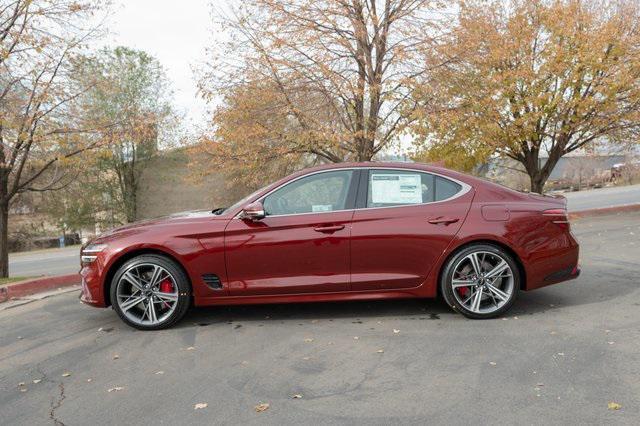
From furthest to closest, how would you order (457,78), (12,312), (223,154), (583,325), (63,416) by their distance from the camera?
(223,154) < (457,78) < (12,312) < (583,325) < (63,416)

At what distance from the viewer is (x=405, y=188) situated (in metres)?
5.20

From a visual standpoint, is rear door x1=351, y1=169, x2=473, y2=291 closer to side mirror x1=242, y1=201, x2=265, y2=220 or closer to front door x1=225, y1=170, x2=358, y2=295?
front door x1=225, y1=170, x2=358, y2=295

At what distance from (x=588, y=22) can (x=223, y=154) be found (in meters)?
10.3

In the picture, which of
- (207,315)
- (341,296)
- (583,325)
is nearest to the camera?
(583,325)

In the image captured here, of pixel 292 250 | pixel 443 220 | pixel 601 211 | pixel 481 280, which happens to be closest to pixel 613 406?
pixel 481 280

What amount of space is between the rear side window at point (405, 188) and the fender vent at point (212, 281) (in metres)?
1.60

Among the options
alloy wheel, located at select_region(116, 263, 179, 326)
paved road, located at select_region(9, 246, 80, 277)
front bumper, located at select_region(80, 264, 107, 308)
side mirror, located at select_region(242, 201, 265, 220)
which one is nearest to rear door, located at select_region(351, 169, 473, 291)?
side mirror, located at select_region(242, 201, 265, 220)

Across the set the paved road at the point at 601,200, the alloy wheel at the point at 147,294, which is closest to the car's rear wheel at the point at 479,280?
the alloy wheel at the point at 147,294

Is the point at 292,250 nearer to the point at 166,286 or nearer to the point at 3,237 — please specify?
the point at 166,286

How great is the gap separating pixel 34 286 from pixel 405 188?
5274 mm

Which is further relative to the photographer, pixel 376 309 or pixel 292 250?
pixel 376 309

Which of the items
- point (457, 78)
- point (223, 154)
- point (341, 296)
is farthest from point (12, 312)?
point (457, 78)

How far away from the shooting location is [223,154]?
13.8 metres

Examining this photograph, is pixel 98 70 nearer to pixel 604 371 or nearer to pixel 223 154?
pixel 223 154
